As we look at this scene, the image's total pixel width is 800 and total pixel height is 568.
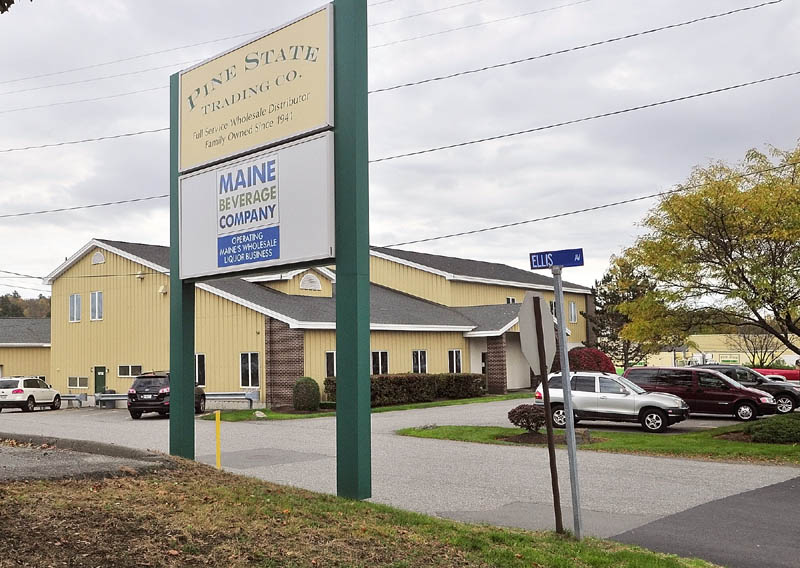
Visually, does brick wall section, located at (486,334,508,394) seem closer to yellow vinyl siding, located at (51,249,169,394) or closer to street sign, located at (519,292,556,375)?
yellow vinyl siding, located at (51,249,169,394)

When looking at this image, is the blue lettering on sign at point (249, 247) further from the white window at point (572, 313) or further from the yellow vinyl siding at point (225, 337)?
the white window at point (572, 313)

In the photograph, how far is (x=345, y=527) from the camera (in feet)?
25.2

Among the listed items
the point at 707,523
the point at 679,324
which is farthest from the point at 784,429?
the point at 707,523

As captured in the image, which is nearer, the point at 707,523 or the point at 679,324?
the point at 707,523

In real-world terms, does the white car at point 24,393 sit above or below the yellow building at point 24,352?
below

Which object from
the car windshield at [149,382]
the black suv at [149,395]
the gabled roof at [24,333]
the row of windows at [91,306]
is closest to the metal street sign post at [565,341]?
the black suv at [149,395]

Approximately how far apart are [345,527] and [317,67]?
18.9 ft

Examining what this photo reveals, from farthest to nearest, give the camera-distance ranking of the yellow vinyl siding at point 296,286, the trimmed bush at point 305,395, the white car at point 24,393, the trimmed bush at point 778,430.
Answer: the yellow vinyl siding at point 296,286
the white car at point 24,393
the trimmed bush at point 305,395
the trimmed bush at point 778,430

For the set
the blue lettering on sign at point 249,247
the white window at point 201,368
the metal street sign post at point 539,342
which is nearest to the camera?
the metal street sign post at point 539,342

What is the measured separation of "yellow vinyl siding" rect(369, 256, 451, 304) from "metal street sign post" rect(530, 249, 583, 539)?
3971 centimetres

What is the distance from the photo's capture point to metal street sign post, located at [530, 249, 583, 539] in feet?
28.9

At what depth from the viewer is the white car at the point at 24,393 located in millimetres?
36406

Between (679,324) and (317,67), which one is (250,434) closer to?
(679,324)

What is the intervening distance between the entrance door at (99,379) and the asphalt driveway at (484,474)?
1627 cm
